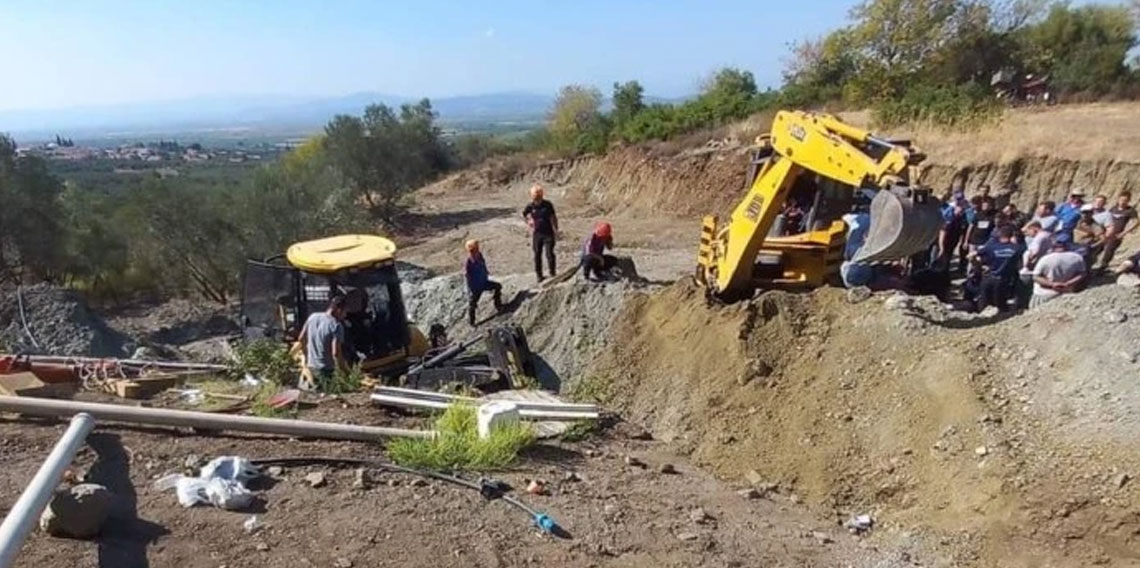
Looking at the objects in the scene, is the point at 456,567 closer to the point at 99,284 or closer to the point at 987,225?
the point at 987,225

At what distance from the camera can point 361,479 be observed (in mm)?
6051

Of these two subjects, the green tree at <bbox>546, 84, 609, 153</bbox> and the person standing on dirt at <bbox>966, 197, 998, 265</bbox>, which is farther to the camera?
the green tree at <bbox>546, 84, 609, 153</bbox>

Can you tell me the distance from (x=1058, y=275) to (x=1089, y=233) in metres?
3.49

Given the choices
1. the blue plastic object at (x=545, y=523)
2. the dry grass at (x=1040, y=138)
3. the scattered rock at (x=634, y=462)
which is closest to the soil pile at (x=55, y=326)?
the scattered rock at (x=634, y=462)

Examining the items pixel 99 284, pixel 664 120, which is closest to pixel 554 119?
pixel 664 120

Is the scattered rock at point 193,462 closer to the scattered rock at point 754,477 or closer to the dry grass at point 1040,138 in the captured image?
the scattered rock at point 754,477

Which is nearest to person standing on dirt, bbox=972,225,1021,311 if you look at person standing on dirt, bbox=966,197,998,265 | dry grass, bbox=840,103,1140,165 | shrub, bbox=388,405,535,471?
person standing on dirt, bbox=966,197,998,265

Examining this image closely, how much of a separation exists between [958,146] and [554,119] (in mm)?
46064

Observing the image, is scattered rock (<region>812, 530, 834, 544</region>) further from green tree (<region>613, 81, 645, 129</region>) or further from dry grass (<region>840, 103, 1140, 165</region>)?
green tree (<region>613, 81, 645, 129</region>)

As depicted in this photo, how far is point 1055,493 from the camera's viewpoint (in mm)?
6055

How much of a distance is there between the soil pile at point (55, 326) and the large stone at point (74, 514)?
9.15m

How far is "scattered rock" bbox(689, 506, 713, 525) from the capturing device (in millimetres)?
6051

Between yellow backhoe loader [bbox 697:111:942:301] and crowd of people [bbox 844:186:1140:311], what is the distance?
0.45 meters

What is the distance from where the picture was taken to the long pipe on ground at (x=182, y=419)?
6527 millimetres
